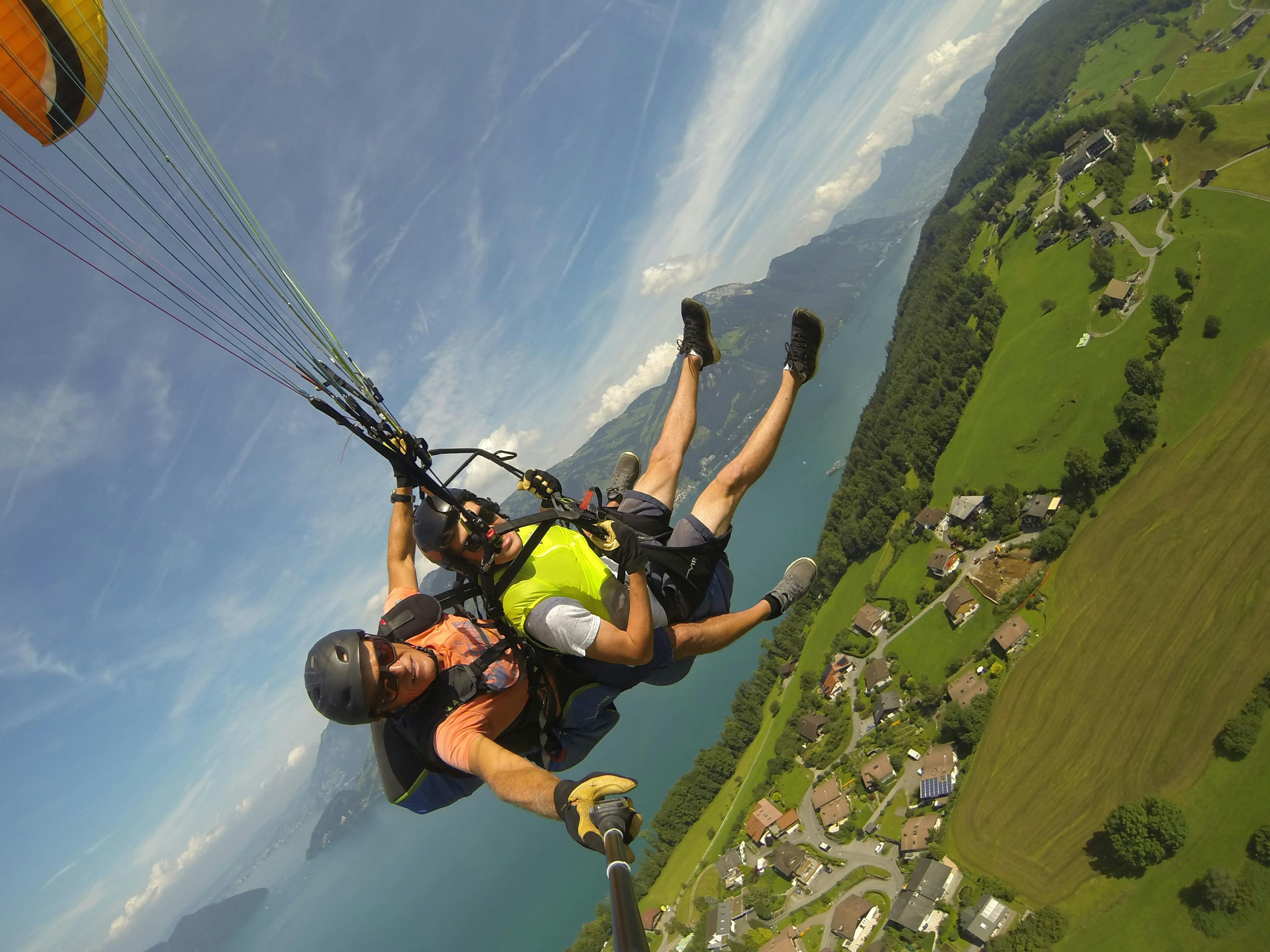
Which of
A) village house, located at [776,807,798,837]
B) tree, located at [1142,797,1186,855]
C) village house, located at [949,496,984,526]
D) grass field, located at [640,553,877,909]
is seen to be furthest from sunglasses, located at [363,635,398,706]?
village house, located at [949,496,984,526]

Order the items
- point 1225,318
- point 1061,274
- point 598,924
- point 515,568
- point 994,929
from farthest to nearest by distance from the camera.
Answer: point 1061,274, point 598,924, point 1225,318, point 994,929, point 515,568

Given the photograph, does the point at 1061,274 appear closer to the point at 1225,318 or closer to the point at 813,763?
the point at 1225,318

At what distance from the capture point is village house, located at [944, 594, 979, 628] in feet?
88.9

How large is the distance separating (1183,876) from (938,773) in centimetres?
735

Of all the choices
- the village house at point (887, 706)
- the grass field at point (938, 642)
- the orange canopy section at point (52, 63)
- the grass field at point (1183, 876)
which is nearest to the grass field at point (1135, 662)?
the grass field at point (1183, 876)

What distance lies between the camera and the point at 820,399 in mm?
90938

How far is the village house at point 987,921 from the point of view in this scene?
17625mm

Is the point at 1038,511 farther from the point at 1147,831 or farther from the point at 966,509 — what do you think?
the point at 1147,831

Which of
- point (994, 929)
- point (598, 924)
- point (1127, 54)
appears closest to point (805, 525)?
point (598, 924)

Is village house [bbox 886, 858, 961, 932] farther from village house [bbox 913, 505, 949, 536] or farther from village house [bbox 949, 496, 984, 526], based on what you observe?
village house [bbox 913, 505, 949, 536]

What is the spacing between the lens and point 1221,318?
91.0 feet

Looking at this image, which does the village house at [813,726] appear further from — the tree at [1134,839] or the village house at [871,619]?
the tree at [1134,839]

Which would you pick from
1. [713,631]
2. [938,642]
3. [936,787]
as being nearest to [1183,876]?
[936,787]

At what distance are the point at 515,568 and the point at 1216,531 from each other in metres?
28.3
